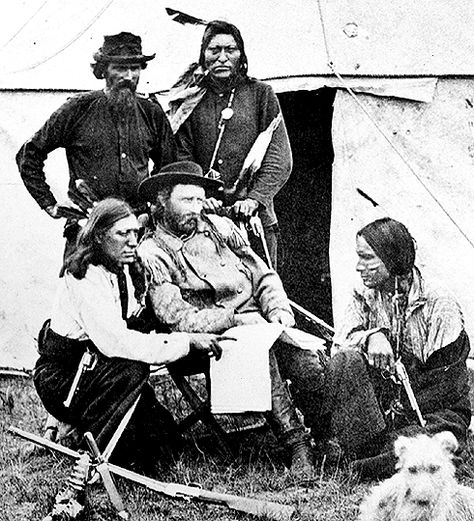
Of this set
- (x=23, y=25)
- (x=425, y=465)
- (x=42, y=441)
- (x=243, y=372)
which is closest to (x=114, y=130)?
(x=23, y=25)

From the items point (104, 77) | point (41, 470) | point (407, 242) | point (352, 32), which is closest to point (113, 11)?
point (104, 77)

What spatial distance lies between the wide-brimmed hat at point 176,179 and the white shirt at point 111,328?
478 mm

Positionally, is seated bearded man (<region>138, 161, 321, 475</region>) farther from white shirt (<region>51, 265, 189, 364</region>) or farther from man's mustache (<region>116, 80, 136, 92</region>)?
→ man's mustache (<region>116, 80, 136, 92</region>)

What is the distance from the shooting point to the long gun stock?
529 cm

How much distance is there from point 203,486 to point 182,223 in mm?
1413

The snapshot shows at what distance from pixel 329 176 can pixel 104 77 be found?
1.40 meters

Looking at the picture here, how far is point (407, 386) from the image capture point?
17.4 ft

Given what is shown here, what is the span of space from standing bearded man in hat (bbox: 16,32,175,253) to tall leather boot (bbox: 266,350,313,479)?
1.30 metres

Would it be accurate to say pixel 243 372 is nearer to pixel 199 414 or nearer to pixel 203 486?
pixel 199 414

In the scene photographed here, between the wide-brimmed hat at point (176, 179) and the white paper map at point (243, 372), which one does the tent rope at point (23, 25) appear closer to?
the wide-brimmed hat at point (176, 179)

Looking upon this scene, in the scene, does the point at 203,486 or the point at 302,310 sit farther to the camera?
the point at 302,310

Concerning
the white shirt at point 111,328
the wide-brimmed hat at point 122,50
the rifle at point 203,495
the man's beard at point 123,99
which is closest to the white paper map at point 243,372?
the white shirt at point 111,328

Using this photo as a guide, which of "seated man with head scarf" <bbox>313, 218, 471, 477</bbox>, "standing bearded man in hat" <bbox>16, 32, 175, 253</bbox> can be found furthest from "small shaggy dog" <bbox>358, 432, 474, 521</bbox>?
"standing bearded man in hat" <bbox>16, 32, 175, 253</bbox>

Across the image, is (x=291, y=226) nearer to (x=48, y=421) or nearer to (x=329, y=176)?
(x=329, y=176)
